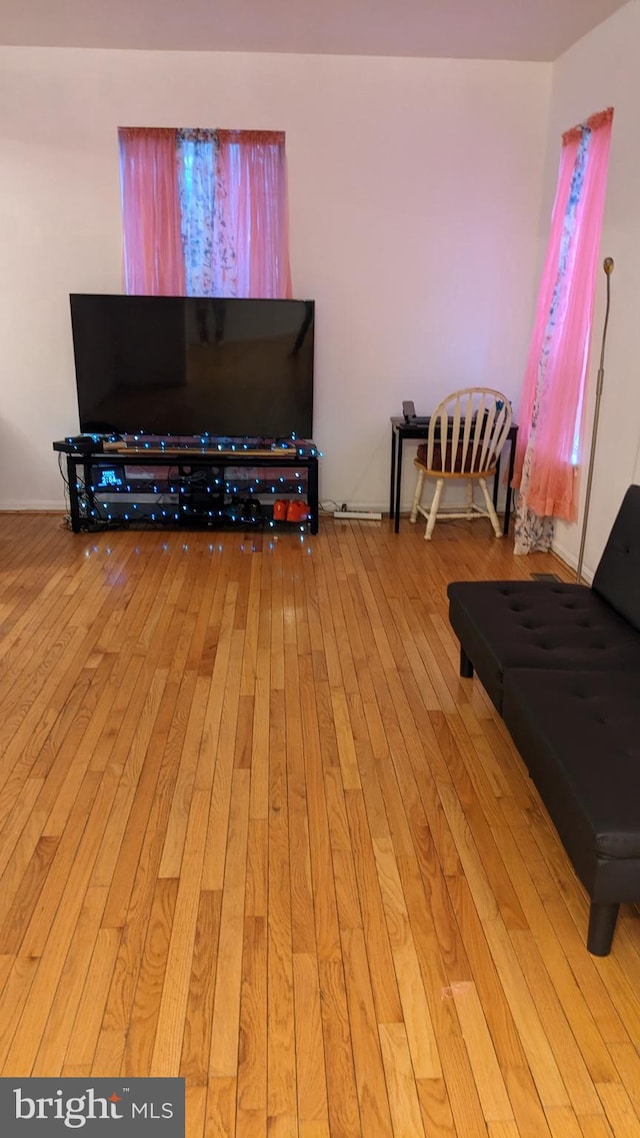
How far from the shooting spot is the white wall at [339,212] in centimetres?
464

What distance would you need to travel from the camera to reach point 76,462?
15.9 ft

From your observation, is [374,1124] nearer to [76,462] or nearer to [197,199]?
[76,462]

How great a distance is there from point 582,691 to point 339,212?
12.2 feet

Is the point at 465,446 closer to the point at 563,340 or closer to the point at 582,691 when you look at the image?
the point at 563,340

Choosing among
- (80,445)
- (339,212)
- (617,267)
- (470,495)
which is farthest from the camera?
(470,495)

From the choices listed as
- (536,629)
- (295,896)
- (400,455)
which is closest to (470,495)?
(400,455)

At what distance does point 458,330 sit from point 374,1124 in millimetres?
4513

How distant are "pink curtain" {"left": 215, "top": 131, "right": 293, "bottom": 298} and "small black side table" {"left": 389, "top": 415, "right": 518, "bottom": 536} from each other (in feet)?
3.55

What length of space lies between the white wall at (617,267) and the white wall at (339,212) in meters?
0.71

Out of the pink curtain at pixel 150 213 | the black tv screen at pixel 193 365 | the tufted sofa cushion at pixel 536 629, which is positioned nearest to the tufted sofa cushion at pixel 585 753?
the tufted sofa cushion at pixel 536 629

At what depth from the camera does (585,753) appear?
1877mm

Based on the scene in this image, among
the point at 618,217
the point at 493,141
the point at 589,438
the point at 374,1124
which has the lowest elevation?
the point at 374,1124

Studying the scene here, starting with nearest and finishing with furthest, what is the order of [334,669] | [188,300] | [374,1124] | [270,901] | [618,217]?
[374,1124], [270,901], [334,669], [618,217], [188,300]

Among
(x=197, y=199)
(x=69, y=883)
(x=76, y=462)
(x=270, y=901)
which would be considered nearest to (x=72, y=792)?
(x=69, y=883)
